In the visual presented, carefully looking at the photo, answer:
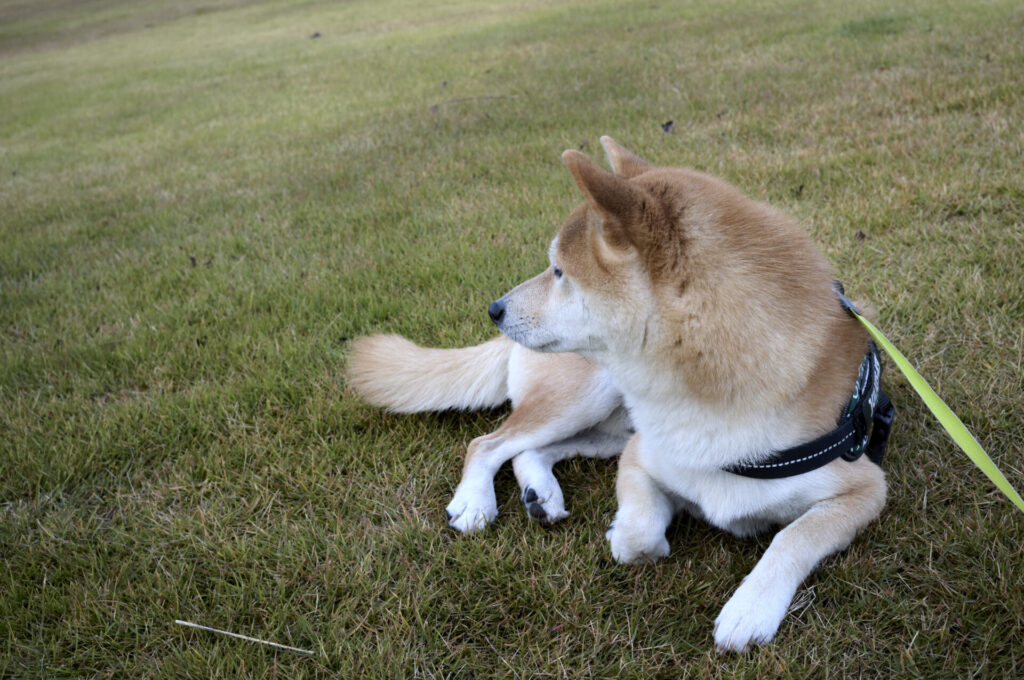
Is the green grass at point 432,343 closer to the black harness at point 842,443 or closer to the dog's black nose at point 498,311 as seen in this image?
the black harness at point 842,443

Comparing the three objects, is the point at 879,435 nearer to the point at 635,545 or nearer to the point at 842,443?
the point at 842,443

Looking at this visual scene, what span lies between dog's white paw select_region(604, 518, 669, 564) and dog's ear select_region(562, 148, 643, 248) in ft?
2.57

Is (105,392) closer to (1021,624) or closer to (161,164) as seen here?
(1021,624)

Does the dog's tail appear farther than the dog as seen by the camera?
Yes

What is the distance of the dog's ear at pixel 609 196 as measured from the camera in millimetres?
1658

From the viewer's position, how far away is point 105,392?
10.3 ft

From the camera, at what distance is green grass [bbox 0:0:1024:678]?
184cm

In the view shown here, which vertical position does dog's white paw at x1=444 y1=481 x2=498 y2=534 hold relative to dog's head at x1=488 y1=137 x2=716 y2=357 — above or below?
below

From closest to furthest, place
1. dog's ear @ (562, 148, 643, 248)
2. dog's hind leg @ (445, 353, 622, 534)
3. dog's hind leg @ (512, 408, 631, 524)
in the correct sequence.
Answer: dog's ear @ (562, 148, 643, 248) → dog's hind leg @ (512, 408, 631, 524) → dog's hind leg @ (445, 353, 622, 534)

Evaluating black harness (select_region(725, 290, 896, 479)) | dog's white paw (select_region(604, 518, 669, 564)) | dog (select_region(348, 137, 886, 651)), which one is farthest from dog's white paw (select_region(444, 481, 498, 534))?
black harness (select_region(725, 290, 896, 479))

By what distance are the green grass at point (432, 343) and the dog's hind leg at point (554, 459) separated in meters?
0.07

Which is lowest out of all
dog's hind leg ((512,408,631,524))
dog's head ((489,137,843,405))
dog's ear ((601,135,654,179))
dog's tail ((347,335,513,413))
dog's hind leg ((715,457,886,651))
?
dog's hind leg ((512,408,631,524))

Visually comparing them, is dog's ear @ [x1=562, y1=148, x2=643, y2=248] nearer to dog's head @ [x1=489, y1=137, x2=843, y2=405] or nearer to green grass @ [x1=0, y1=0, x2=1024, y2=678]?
dog's head @ [x1=489, y1=137, x2=843, y2=405]

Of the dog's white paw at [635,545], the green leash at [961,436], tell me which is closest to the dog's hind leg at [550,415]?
the dog's white paw at [635,545]
